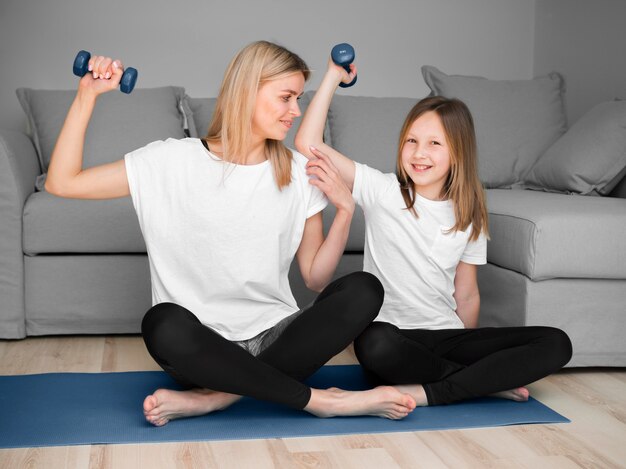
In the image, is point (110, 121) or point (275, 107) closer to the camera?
point (275, 107)

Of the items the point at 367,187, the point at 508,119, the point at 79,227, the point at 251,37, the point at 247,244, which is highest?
the point at 251,37

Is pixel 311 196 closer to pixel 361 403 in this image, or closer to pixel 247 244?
pixel 247 244

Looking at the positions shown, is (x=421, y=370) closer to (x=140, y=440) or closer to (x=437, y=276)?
(x=437, y=276)

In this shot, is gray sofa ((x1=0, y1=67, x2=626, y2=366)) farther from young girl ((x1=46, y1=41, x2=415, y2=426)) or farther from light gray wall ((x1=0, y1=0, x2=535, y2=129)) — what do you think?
young girl ((x1=46, y1=41, x2=415, y2=426))

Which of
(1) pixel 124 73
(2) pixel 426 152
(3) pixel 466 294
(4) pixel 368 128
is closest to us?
(1) pixel 124 73

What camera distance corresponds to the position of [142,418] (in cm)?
180

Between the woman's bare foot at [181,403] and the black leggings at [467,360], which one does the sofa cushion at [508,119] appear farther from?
the woman's bare foot at [181,403]

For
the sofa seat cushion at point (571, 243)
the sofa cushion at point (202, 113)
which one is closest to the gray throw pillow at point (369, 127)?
the sofa cushion at point (202, 113)

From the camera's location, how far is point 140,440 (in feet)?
5.43

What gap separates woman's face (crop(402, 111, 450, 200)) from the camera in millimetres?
2059

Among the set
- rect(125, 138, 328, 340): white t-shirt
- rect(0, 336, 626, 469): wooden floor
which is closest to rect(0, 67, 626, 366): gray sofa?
rect(0, 336, 626, 469): wooden floor

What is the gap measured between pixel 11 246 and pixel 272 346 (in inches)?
45.9

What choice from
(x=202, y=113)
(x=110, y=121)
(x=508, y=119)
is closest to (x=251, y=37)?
(x=202, y=113)

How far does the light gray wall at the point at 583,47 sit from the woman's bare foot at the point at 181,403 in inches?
92.8
